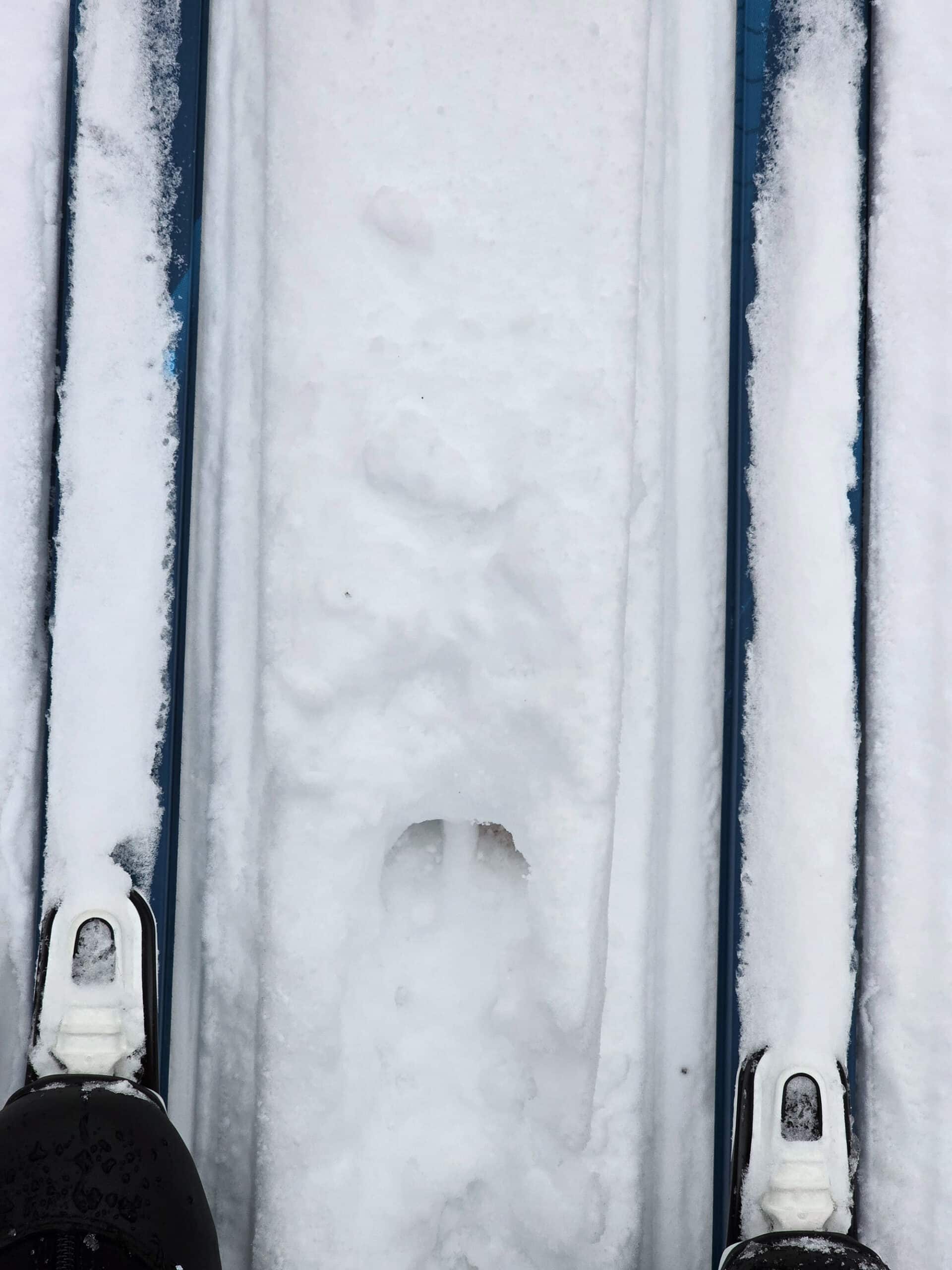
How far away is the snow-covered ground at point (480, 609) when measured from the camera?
842 millimetres

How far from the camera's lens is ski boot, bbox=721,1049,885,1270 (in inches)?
32.4

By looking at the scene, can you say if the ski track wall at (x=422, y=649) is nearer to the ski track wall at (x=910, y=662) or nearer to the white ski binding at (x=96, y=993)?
the white ski binding at (x=96, y=993)

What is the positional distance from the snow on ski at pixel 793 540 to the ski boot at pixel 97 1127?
1.46 feet

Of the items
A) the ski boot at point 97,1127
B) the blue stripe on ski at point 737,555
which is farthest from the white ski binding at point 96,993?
the blue stripe on ski at point 737,555

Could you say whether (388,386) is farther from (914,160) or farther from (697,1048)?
(697,1048)

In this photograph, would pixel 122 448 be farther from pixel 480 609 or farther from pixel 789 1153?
pixel 789 1153

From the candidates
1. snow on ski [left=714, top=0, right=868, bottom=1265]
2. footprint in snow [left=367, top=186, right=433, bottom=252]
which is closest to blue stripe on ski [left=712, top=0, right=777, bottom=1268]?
snow on ski [left=714, top=0, right=868, bottom=1265]

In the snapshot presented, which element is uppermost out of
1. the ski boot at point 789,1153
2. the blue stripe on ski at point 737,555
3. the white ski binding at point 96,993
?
the blue stripe on ski at point 737,555

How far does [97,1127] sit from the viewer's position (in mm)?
755

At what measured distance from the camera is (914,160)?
88 cm

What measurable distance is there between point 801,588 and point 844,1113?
0.43m

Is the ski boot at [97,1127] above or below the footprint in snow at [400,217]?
below

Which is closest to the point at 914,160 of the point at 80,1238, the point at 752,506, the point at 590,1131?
the point at 752,506

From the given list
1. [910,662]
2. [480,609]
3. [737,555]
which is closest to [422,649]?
[480,609]
